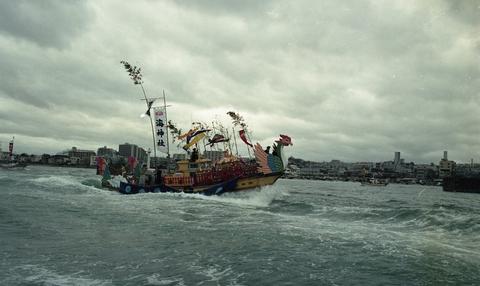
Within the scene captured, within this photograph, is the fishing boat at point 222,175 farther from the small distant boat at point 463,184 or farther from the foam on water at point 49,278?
the small distant boat at point 463,184

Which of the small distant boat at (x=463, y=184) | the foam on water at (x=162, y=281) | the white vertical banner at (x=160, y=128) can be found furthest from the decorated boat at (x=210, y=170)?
the small distant boat at (x=463, y=184)

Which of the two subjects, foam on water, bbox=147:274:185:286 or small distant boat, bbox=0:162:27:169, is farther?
small distant boat, bbox=0:162:27:169

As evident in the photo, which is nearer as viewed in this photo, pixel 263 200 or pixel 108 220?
pixel 108 220

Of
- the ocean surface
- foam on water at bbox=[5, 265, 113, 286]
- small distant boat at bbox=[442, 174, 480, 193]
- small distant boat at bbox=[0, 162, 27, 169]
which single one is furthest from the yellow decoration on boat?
small distant boat at bbox=[0, 162, 27, 169]

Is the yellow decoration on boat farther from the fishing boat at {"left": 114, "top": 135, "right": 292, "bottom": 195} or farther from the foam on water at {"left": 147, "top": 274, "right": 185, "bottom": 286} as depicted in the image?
the foam on water at {"left": 147, "top": 274, "right": 185, "bottom": 286}

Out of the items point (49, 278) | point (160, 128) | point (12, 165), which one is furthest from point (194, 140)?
point (12, 165)

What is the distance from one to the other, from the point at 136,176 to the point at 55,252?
35596mm

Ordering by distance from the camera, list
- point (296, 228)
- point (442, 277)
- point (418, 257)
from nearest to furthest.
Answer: point (442, 277), point (418, 257), point (296, 228)

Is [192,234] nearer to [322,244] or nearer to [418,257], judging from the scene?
[322,244]

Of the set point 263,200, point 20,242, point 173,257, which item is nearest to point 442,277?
point 173,257

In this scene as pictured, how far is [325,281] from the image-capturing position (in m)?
12.6

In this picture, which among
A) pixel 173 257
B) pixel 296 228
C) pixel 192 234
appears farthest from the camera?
pixel 296 228

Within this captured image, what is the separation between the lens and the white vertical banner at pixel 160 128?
4600cm

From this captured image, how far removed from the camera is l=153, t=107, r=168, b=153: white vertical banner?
4600 centimetres
